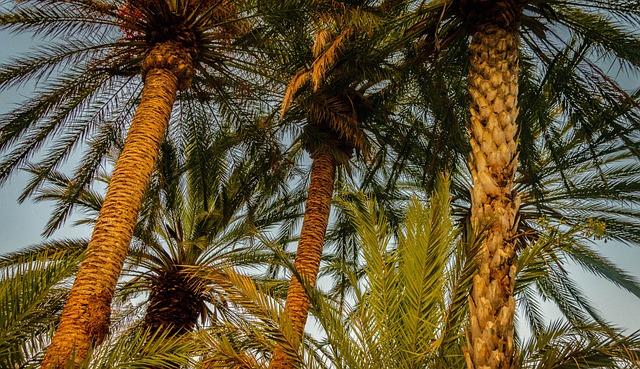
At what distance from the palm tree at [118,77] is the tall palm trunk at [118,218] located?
12 mm

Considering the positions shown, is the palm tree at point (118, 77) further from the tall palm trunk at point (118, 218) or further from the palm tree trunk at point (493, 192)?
the palm tree trunk at point (493, 192)

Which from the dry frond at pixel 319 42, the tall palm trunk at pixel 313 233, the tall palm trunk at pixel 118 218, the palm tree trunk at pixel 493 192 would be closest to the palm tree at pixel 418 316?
the palm tree trunk at pixel 493 192

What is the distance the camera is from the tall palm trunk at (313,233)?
844 cm

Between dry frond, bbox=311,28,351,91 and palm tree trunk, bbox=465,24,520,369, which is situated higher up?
dry frond, bbox=311,28,351,91

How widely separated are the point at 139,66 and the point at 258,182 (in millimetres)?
3002

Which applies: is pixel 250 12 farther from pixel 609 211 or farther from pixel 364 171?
pixel 609 211

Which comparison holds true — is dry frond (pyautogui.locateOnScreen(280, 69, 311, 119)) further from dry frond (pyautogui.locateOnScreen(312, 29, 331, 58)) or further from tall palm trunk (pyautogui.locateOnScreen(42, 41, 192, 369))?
tall palm trunk (pyautogui.locateOnScreen(42, 41, 192, 369))

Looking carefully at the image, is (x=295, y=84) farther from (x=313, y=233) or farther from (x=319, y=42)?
(x=313, y=233)

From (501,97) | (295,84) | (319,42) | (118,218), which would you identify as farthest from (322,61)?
(118,218)

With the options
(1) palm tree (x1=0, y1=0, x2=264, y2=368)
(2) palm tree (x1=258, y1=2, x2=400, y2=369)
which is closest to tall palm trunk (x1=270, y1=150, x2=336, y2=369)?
(2) palm tree (x1=258, y1=2, x2=400, y2=369)

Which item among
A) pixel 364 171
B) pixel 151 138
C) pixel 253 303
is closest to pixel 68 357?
pixel 253 303

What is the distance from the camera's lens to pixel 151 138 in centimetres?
714

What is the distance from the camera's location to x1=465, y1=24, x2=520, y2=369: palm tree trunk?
4852mm

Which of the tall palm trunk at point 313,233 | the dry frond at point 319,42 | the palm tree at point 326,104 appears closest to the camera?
the dry frond at point 319,42
